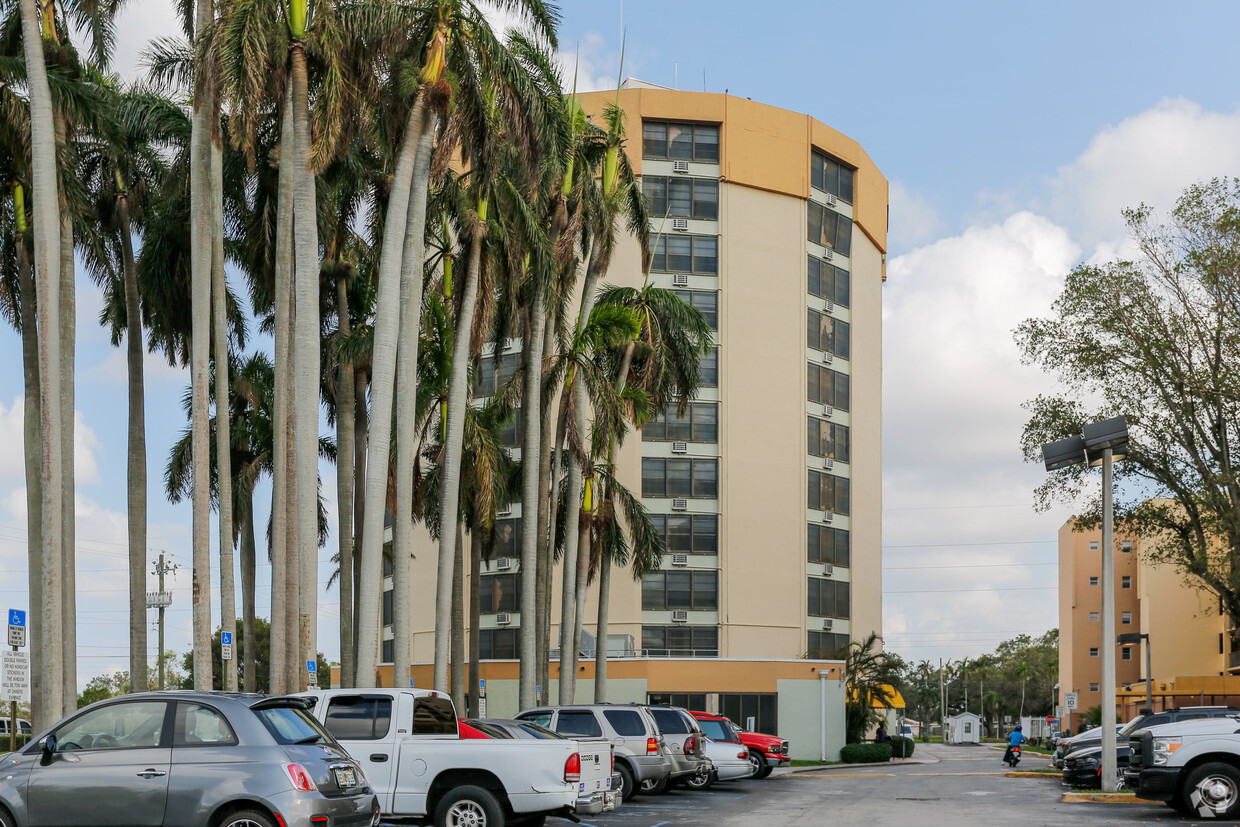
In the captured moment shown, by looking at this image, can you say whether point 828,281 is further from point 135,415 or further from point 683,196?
point 135,415

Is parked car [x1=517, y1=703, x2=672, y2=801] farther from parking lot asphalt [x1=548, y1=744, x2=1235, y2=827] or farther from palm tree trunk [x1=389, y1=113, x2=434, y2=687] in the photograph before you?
palm tree trunk [x1=389, y1=113, x2=434, y2=687]

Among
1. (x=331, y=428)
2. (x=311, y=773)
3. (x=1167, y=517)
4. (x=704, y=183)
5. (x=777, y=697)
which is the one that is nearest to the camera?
(x=311, y=773)

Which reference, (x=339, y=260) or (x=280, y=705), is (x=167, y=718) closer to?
(x=280, y=705)

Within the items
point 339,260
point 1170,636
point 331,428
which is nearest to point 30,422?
point 339,260

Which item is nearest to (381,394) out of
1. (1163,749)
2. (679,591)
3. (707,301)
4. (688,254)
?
(1163,749)

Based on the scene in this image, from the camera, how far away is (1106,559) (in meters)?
28.2

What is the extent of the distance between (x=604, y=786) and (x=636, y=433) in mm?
44695

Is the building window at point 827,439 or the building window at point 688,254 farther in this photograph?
the building window at point 827,439

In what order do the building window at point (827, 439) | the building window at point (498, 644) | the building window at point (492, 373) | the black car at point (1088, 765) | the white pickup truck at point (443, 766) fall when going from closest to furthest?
the white pickup truck at point (443, 766), the black car at point (1088, 765), the building window at point (498, 644), the building window at point (492, 373), the building window at point (827, 439)

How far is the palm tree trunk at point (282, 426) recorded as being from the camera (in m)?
23.9

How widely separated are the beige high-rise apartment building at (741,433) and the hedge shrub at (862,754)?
3.60m

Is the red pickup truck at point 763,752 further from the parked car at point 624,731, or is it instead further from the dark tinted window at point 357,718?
the dark tinted window at point 357,718

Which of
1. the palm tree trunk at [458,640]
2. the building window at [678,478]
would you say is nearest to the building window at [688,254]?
the building window at [678,478]

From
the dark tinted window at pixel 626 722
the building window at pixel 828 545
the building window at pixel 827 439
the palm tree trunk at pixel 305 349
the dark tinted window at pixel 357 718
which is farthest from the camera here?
the building window at pixel 827 439
